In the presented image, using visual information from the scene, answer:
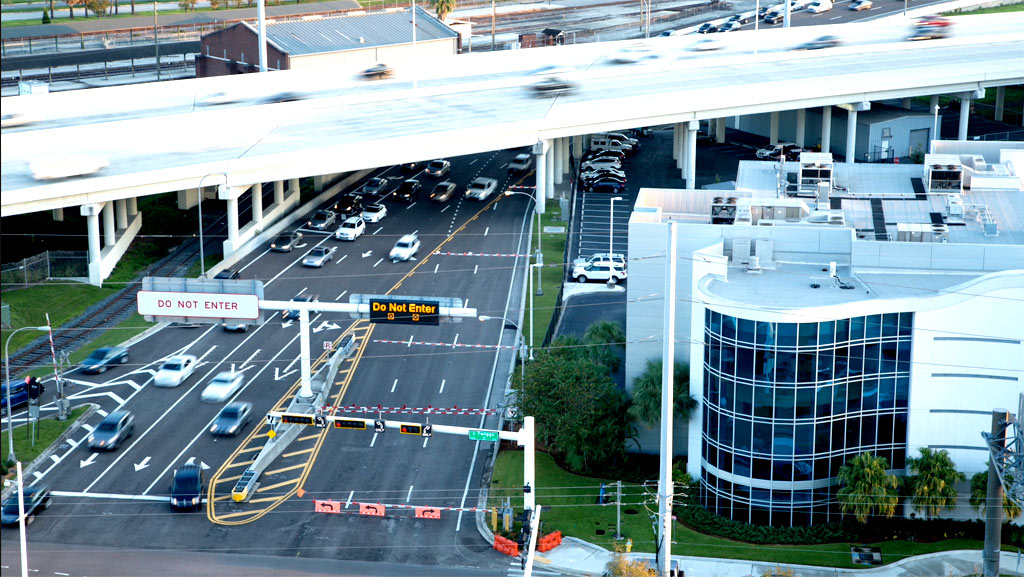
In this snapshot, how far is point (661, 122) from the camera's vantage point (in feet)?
337

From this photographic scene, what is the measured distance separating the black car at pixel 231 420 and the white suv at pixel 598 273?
27830 mm

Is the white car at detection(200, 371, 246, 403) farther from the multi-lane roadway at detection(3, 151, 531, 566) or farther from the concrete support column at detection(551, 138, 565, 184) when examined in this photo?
the concrete support column at detection(551, 138, 565, 184)

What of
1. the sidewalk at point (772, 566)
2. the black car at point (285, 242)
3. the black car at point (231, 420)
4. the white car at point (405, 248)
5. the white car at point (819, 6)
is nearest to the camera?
Answer: the sidewalk at point (772, 566)

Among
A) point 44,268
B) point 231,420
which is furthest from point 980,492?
point 44,268

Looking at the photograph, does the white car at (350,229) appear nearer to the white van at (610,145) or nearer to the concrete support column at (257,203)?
the concrete support column at (257,203)

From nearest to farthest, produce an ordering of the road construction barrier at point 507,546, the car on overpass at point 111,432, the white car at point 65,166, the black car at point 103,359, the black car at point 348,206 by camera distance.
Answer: the road construction barrier at point 507,546
the car on overpass at point 111,432
the black car at point 103,359
the white car at point 65,166
the black car at point 348,206

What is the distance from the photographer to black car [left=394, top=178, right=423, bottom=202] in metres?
104

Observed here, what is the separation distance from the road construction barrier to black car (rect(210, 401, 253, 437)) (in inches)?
684

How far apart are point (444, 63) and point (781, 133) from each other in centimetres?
3406

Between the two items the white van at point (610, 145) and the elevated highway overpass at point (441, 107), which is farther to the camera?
the white van at point (610, 145)

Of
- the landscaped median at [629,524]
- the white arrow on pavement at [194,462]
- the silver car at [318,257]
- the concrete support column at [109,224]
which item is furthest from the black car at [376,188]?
the landscaped median at [629,524]

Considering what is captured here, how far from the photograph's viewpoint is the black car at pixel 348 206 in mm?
100688

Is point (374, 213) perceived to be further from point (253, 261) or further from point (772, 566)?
point (772, 566)

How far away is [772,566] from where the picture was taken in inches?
2098
